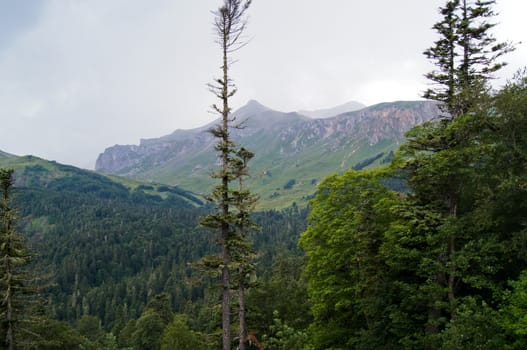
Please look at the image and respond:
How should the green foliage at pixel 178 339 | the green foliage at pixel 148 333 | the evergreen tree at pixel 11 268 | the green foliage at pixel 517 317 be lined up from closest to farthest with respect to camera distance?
the green foliage at pixel 517 317 → the evergreen tree at pixel 11 268 → the green foliage at pixel 178 339 → the green foliage at pixel 148 333

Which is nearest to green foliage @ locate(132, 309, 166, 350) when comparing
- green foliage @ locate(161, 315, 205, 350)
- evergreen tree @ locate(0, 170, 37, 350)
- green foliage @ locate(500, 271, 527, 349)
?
green foliage @ locate(161, 315, 205, 350)

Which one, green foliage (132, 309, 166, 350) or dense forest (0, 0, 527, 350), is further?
green foliage (132, 309, 166, 350)

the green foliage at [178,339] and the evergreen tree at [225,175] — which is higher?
the evergreen tree at [225,175]

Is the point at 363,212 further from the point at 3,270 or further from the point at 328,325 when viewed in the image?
the point at 3,270

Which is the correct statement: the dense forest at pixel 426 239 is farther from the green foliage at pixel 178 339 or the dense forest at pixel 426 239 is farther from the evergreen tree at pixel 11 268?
the green foliage at pixel 178 339

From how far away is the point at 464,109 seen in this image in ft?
85.6

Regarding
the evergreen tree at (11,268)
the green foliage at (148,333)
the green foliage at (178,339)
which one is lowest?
the green foliage at (148,333)

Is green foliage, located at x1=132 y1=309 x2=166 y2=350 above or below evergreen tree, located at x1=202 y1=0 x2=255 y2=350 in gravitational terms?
below

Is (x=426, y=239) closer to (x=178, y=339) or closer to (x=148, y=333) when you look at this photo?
(x=178, y=339)

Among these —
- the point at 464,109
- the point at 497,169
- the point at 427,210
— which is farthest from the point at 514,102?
the point at 427,210

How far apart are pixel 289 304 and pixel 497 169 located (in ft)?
125

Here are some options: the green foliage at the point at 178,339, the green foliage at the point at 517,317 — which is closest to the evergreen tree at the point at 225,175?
the green foliage at the point at 517,317

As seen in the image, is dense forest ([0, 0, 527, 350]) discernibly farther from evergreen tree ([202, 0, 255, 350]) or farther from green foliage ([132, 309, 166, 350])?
green foliage ([132, 309, 166, 350])

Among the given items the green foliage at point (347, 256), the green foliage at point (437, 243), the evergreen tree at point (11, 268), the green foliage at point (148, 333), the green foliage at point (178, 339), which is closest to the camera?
the green foliage at point (437, 243)
